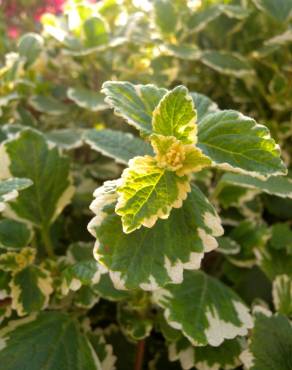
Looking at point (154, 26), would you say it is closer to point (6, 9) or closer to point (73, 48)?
point (73, 48)

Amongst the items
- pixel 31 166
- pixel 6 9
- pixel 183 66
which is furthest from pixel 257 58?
pixel 6 9

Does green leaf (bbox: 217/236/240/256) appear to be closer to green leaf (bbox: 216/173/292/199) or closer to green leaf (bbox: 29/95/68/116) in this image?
green leaf (bbox: 216/173/292/199)

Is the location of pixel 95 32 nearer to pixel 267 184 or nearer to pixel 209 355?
pixel 267 184

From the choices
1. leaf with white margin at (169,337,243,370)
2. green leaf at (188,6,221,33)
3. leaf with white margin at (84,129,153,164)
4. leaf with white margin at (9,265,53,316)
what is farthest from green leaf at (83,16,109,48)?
leaf with white margin at (169,337,243,370)

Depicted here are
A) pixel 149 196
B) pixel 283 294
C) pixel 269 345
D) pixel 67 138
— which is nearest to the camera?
pixel 149 196

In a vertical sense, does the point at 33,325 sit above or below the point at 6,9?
below

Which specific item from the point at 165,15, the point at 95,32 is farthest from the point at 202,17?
the point at 95,32
